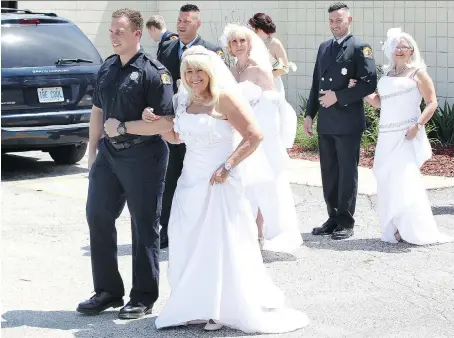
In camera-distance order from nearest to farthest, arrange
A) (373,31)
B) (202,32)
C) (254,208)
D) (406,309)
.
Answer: (406,309)
(254,208)
(373,31)
(202,32)

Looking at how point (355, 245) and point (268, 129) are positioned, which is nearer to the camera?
point (268, 129)

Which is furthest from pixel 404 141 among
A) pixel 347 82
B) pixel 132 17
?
pixel 132 17

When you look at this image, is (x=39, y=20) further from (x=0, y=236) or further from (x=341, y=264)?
(x=341, y=264)

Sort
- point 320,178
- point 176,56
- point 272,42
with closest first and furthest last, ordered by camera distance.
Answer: point 176,56
point 272,42
point 320,178

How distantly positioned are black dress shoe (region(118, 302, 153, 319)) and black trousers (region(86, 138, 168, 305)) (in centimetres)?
3

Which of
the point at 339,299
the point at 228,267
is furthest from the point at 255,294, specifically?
the point at 339,299

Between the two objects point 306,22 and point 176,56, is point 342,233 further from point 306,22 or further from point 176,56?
point 306,22

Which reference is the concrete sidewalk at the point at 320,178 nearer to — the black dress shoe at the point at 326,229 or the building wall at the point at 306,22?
the black dress shoe at the point at 326,229

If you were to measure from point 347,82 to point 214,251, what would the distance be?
127 inches

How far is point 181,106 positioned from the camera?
6457 mm

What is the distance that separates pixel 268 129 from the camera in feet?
27.9

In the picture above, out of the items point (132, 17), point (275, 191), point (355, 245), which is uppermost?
point (132, 17)

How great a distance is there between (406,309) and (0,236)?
403 centimetres

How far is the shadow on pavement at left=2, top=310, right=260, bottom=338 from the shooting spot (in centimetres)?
627
